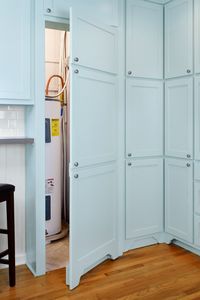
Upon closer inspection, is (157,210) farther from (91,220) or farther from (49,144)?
(49,144)

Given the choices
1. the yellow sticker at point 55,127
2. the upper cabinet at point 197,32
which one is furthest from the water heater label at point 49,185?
the upper cabinet at point 197,32

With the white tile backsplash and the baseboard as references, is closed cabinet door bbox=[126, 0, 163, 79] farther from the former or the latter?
the baseboard

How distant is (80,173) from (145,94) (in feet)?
3.59

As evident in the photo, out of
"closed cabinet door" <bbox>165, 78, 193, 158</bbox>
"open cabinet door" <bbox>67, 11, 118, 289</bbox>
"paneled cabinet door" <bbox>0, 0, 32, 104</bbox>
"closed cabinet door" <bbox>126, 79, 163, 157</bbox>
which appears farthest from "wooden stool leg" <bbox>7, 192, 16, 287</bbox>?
"closed cabinet door" <bbox>165, 78, 193, 158</bbox>

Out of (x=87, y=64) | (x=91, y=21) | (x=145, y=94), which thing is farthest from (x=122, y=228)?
(x=91, y=21)

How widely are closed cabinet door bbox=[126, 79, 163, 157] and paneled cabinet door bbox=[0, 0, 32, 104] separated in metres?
Answer: 0.95

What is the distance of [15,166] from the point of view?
2592 millimetres

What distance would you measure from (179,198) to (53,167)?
4.36ft

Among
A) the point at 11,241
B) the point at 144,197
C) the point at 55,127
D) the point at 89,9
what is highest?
the point at 89,9

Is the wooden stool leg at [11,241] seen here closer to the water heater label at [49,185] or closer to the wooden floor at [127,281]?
the wooden floor at [127,281]

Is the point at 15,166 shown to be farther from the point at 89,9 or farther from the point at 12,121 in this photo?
the point at 89,9

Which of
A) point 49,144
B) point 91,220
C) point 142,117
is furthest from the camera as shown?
point 49,144

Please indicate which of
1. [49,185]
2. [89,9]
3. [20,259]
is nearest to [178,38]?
[89,9]

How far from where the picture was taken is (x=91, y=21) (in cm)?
240
